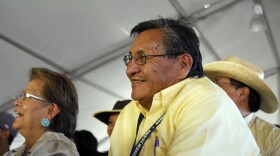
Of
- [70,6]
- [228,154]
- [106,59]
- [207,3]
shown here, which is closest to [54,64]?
[106,59]

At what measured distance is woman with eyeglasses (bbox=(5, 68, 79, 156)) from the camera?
182 cm

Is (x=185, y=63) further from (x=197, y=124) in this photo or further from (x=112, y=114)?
(x=112, y=114)

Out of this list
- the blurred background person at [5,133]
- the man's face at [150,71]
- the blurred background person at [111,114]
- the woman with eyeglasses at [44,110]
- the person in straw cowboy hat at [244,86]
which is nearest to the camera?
the man's face at [150,71]

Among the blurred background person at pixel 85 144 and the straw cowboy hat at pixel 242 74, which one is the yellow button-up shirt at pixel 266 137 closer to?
the straw cowboy hat at pixel 242 74

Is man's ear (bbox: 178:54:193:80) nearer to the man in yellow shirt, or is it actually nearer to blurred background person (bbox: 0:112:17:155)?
the man in yellow shirt

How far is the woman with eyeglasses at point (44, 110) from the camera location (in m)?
1.82

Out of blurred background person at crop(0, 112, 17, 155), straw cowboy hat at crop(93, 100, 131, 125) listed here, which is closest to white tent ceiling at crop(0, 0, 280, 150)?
blurred background person at crop(0, 112, 17, 155)

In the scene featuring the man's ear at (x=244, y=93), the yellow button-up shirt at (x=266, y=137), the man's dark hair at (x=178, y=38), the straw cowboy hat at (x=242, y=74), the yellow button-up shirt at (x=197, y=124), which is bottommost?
the yellow button-up shirt at (x=266, y=137)

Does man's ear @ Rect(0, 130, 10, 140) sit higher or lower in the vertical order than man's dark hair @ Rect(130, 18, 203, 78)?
lower

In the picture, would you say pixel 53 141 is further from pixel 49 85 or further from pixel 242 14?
pixel 242 14

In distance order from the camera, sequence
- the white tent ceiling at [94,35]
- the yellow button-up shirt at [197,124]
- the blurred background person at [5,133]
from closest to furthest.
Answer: the yellow button-up shirt at [197,124], the blurred background person at [5,133], the white tent ceiling at [94,35]

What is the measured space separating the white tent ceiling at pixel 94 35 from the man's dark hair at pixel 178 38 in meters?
2.19

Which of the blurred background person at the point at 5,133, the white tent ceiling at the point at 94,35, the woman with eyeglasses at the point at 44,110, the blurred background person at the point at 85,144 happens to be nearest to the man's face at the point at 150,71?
the woman with eyeglasses at the point at 44,110

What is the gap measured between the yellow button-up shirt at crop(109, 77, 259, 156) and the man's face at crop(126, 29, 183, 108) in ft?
0.30
